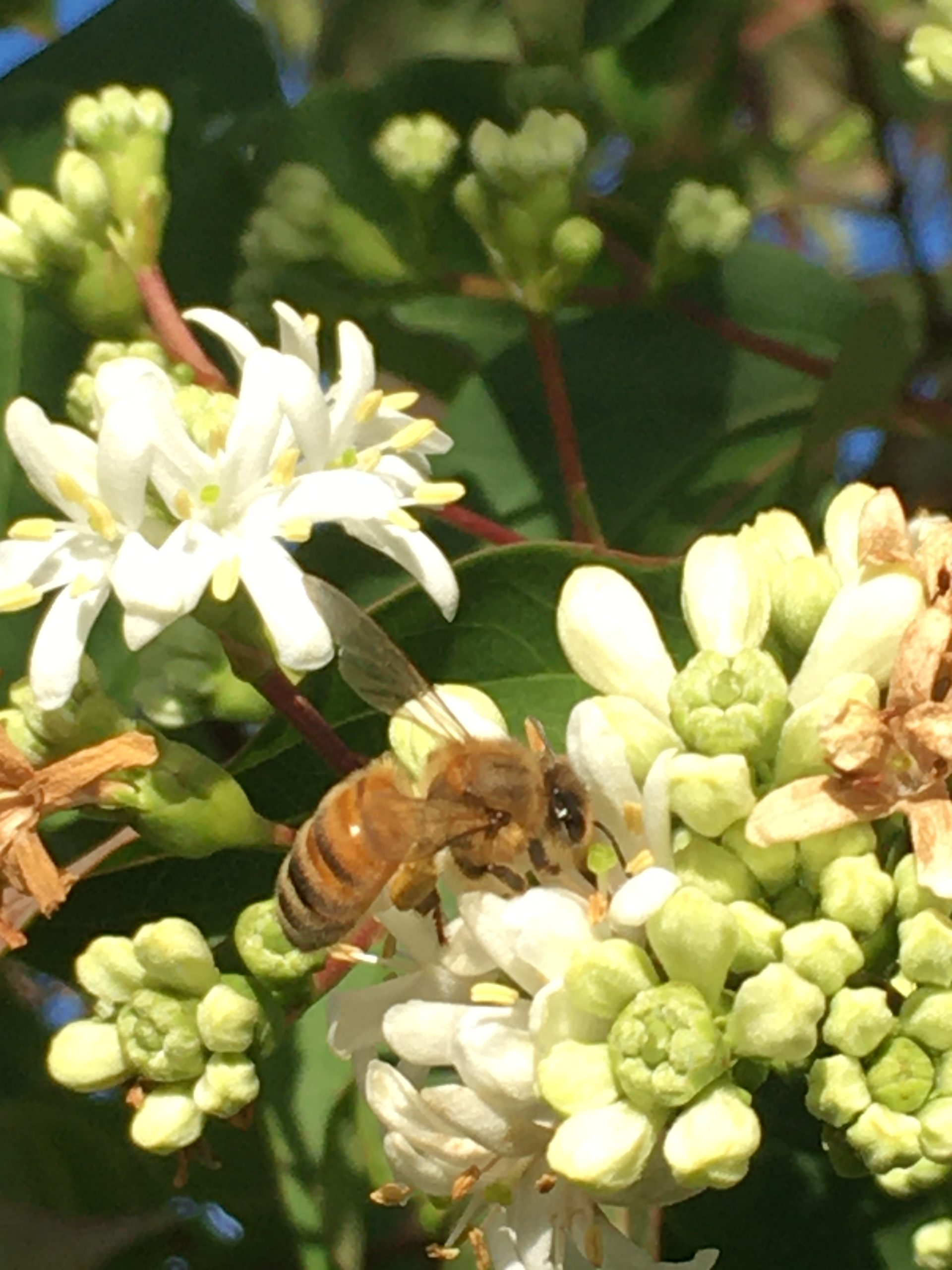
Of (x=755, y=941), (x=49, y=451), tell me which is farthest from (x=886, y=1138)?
(x=49, y=451)

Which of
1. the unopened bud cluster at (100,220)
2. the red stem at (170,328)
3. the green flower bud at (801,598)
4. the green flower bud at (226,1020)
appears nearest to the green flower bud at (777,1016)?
the green flower bud at (801,598)

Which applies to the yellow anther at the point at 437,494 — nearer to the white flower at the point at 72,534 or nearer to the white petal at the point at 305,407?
the white petal at the point at 305,407

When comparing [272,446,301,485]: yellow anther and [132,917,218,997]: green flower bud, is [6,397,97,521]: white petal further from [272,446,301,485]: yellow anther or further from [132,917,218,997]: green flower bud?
[132,917,218,997]: green flower bud

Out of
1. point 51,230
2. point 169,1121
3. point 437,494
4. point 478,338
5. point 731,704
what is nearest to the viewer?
point 731,704

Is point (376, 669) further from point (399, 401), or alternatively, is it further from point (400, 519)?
point (399, 401)

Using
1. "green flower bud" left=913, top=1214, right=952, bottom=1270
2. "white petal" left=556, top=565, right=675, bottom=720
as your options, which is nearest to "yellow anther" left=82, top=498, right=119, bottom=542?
"white petal" left=556, top=565, right=675, bottom=720

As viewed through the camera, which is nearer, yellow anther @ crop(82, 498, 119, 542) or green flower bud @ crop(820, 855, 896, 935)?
green flower bud @ crop(820, 855, 896, 935)
